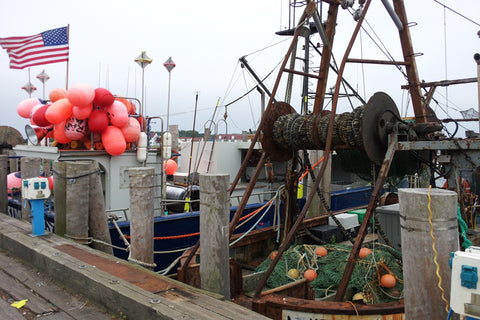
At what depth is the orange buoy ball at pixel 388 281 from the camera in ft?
16.2

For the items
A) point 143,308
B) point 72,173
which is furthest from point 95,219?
point 143,308

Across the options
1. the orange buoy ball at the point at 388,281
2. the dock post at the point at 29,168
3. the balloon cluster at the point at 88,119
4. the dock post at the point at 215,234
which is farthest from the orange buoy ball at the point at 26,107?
the orange buoy ball at the point at 388,281

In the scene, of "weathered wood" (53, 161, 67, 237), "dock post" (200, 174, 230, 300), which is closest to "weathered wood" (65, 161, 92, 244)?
"weathered wood" (53, 161, 67, 237)

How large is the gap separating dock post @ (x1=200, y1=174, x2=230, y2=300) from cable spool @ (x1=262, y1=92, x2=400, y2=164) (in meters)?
2.52

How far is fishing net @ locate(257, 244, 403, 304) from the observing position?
16.4 ft

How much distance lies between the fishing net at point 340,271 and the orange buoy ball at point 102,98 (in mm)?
4857

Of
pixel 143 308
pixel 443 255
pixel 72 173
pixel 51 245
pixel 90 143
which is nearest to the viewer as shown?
pixel 443 255

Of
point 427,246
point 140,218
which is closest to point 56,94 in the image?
point 140,218

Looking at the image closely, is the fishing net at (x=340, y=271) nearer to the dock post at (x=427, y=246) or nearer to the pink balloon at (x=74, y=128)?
the dock post at (x=427, y=246)

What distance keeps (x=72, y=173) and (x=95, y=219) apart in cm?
84

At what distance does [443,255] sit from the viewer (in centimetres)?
246

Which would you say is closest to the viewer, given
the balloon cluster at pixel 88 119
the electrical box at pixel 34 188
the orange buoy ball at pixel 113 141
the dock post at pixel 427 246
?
the dock post at pixel 427 246

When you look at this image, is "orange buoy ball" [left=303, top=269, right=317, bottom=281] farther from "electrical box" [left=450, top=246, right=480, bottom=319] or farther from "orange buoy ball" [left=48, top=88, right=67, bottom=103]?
"orange buoy ball" [left=48, top=88, right=67, bottom=103]

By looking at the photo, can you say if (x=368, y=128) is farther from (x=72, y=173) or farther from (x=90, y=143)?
(x=90, y=143)
